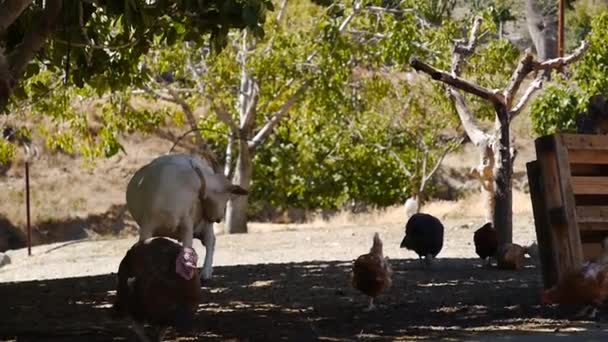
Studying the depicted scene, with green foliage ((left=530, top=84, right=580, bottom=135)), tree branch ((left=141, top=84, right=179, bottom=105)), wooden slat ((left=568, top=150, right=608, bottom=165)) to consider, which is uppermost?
tree branch ((left=141, top=84, right=179, bottom=105))

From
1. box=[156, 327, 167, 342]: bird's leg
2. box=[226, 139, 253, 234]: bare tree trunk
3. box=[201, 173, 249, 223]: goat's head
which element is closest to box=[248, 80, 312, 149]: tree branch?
box=[226, 139, 253, 234]: bare tree trunk

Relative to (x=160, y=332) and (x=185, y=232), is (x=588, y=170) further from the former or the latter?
(x=160, y=332)

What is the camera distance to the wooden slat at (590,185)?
1223cm

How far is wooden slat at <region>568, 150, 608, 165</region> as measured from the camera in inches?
482

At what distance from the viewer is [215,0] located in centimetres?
1083

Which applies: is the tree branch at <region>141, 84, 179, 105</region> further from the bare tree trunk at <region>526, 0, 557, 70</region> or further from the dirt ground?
the dirt ground

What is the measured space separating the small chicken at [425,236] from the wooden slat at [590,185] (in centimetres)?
377

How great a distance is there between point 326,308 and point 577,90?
56.0ft

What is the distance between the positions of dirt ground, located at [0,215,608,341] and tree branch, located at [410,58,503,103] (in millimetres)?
2230

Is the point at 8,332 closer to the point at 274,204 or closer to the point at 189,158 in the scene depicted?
the point at 189,158

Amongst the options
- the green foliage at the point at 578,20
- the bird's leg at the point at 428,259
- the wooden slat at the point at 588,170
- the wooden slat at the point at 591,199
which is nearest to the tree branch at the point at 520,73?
the bird's leg at the point at 428,259

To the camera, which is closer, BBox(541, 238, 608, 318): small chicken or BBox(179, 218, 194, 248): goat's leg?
BBox(541, 238, 608, 318): small chicken

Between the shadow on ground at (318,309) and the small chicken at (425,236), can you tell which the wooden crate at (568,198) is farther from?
the small chicken at (425,236)

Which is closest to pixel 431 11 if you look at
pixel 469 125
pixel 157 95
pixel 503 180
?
pixel 157 95
